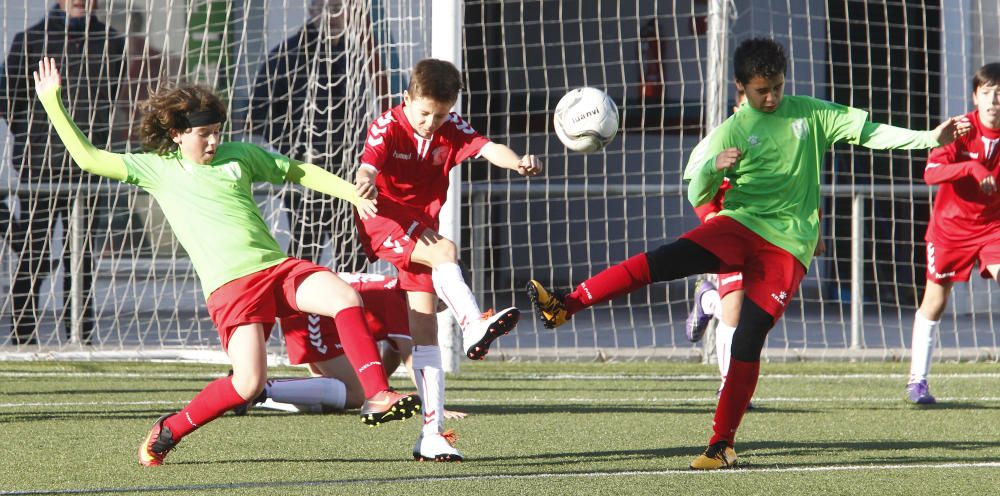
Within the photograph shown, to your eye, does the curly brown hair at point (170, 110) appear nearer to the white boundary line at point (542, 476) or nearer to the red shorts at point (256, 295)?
the red shorts at point (256, 295)

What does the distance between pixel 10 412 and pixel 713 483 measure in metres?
3.44

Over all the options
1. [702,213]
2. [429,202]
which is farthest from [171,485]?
[702,213]

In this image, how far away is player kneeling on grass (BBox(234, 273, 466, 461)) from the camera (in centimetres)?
584

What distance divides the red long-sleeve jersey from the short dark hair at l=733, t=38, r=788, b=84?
6.27ft

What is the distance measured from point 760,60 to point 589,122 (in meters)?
0.66

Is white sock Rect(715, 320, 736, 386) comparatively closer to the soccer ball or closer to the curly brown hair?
the soccer ball

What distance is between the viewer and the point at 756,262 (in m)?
4.41

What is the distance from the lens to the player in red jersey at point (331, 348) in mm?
5836

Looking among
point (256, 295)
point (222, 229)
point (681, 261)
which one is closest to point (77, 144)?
point (222, 229)

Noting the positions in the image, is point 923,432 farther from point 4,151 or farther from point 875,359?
point 4,151

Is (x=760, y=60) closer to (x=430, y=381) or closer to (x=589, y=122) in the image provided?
(x=589, y=122)

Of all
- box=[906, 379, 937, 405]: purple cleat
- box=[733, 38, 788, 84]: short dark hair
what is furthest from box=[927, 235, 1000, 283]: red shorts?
box=[733, 38, 788, 84]: short dark hair

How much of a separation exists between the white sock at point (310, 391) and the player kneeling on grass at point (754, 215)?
1851mm

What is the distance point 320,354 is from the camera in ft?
19.6
